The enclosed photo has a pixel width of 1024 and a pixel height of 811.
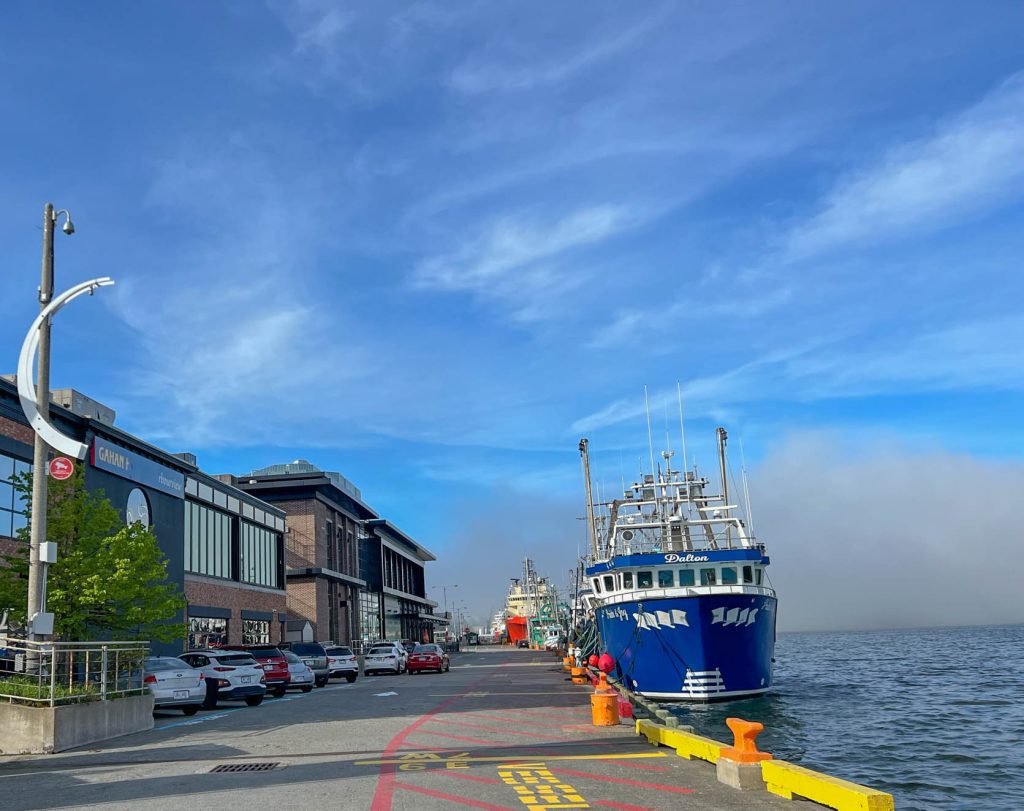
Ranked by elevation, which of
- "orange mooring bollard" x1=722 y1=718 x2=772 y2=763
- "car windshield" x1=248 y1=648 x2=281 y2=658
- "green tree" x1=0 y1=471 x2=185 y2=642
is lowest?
"orange mooring bollard" x1=722 y1=718 x2=772 y2=763

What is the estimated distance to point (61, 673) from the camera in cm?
1675

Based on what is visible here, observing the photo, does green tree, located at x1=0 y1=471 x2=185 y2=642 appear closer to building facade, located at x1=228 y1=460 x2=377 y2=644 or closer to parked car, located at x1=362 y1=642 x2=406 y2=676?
parked car, located at x1=362 y1=642 x2=406 y2=676

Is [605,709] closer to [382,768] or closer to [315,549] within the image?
[382,768]

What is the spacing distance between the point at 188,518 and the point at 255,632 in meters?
11.3

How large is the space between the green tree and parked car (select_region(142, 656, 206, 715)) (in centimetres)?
205

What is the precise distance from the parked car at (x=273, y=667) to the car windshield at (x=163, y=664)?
5.23m

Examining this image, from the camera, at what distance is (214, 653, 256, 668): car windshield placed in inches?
973

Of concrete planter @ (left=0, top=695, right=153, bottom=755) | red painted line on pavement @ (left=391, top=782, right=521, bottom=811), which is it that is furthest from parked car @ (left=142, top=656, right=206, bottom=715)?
red painted line on pavement @ (left=391, top=782, right=521, bottom=811)

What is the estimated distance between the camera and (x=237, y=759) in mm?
13922

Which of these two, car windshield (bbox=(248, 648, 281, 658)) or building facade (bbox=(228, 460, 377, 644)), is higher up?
building facade (bbox=(228, 460, 377, 644))

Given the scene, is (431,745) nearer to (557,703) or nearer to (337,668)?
(557,703)

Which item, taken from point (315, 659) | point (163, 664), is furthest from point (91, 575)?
point (315, 659)

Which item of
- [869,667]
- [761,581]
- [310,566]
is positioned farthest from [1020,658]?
[310,566]

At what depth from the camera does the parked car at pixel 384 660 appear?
46562mm
